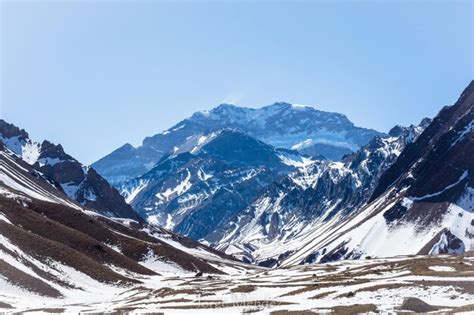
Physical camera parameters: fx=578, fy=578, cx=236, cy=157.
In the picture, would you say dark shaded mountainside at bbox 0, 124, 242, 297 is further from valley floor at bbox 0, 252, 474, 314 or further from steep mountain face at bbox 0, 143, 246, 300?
valley floor at bbox 0, 252, 474, 314

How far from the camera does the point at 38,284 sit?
9631 centimetres

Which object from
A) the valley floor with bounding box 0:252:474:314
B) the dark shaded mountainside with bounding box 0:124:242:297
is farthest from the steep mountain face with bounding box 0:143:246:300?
the valley floor with bounding box 0:252:474:314

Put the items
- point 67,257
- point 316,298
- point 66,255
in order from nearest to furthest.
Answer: point 316,298, point 67,257, point 66,255

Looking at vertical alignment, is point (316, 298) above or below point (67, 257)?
above

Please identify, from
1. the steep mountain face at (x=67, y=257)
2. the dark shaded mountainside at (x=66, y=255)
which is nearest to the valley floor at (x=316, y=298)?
the steep mountain face at (x=67, y=257)

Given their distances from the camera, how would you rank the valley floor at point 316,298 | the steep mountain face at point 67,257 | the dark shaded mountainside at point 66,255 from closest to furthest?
the valley floor at point 316,298
the steep mountain face at point 67,257
the dark shaded mountainside at point 66,255

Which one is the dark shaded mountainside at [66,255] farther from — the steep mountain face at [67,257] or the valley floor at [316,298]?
the valley floor at [316,298]

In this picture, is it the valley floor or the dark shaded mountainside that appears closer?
the valley floor

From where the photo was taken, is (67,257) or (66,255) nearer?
(67,257)

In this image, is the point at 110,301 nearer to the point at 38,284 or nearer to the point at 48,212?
the point at 38,284

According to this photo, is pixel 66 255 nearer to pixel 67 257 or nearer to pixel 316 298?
pixel 67 257

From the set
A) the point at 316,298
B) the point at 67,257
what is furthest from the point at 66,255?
the point at 316,298

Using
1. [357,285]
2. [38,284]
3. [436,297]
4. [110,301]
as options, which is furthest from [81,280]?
[436,297]

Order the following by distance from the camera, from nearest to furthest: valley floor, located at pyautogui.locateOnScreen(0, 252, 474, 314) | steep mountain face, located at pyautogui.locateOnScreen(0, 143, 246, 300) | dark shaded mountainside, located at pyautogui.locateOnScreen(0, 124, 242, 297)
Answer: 1. valley floor, located at pyautogui.locateOnScreen(0, 252, 474, 314)
2. steep mountain face, located at pyautogui.locateOnScreen(0, 143, 246, 300)
3. dark shaded mountainside, located at pyautogui.locateOnScreen(0, 124, 242, 297)
